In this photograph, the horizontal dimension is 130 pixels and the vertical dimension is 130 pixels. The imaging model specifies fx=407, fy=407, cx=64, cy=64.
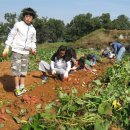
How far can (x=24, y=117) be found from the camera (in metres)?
5.84

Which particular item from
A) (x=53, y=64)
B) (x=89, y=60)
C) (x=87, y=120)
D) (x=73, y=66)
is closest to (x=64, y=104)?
(x=87, y=120)

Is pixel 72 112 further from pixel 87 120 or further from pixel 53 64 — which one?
pixel 53 64

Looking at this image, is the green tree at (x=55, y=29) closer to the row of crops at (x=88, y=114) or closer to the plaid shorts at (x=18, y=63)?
the plaid shorts at (x=18, y=63)

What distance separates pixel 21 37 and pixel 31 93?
1.00 metres

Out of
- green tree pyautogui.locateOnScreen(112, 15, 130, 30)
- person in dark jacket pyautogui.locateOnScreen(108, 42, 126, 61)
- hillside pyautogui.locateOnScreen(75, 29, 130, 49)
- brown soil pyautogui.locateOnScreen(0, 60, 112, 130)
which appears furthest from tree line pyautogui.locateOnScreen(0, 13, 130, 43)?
brown soil pyautogui.locateOnScreen(0, 60, 112, 130)

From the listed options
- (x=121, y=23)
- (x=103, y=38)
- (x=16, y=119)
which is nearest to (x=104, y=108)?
(x=16, y=119)

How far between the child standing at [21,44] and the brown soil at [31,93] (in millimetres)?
291

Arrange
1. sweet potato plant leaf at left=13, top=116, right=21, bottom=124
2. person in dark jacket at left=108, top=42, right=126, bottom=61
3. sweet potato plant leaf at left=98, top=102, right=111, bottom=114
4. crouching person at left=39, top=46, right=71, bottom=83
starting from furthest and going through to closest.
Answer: person in dark jacket at left=108, top=42, right=126, bottom=61 < crouching person at left=39, top=46, right=71, bottom=83 < sweet potato plant leaf at left=13, top=116, right=21, bottom=124 < sweet potato plant leaf at left=98, top=102, right=111, bottom=114

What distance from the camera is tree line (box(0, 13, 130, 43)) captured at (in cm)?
6841

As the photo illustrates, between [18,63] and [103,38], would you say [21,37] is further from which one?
[103,38]

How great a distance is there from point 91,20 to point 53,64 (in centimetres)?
6194

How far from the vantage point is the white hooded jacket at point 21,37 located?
6.79 meters

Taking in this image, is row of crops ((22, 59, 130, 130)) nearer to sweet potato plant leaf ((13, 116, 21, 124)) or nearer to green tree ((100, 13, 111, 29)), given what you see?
sweet potato plant leaf ((13, 116, 21, 124))

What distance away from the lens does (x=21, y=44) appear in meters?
6.87
